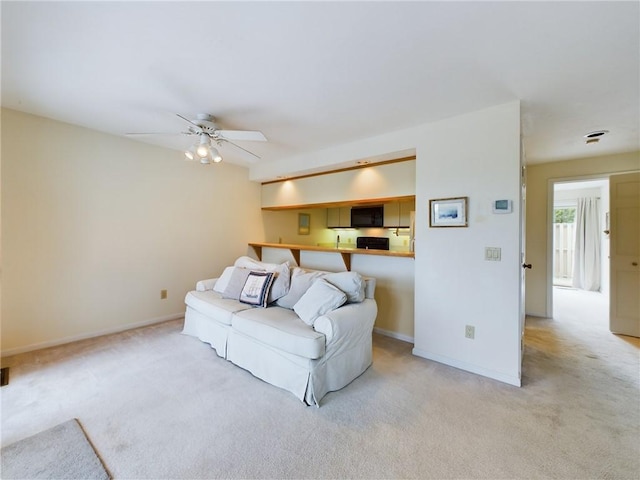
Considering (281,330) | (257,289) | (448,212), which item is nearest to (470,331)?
(448,212)

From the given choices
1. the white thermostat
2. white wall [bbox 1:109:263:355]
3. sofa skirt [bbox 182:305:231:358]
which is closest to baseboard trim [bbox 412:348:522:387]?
the white thermostat

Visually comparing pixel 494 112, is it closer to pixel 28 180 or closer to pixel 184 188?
pixel 184 188

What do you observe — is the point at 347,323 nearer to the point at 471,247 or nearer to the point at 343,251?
the point at 471,247

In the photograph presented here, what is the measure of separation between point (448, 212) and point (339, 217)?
3358 millimetres

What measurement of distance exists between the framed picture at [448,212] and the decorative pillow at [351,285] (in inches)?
39.3

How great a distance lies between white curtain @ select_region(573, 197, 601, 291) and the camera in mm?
5914

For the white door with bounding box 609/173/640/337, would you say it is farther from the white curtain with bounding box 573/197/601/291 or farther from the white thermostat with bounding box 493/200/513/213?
the white curtain with bounding box 573/197/601/291

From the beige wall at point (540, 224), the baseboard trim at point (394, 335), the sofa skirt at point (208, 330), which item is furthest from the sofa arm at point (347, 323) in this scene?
the beige wall at point (540, 224)

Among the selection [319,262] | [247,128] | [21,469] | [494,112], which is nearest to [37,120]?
[247,128]

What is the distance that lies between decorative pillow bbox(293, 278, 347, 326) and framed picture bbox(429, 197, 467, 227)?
1.24 metres

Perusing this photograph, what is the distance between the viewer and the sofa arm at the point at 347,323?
6.82 feet

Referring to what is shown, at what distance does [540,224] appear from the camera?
4184 mm

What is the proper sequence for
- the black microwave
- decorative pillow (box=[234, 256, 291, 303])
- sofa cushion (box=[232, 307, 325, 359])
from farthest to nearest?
the black microwave, decorative pillow (box=[234, 256, 291, 303]), sofa cushion (box=[232, 307, 325, 359])

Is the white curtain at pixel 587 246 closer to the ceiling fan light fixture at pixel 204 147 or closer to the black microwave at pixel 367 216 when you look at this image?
the black microwave at pixel 367 216
